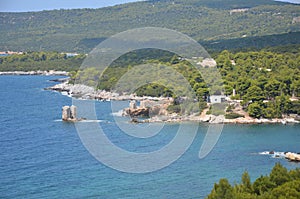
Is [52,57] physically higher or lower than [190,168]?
higher

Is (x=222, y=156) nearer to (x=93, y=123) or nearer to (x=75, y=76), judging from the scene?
(x=93, y=123)

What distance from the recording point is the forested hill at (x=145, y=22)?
239 ft

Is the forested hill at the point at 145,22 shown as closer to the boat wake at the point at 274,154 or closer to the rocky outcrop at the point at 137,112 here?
the rocky outcrop at the point at 137,112

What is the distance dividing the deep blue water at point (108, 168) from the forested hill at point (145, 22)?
40502 mm

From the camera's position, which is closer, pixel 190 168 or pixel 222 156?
pixel 190 168

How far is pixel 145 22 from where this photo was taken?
8794 cm

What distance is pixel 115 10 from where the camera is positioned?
9906 centimetres

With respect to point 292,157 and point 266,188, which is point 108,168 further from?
point 266,188

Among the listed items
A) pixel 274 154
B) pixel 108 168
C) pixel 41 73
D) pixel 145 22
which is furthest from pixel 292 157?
pixel 145 22

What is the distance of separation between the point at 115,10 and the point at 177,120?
2888 inches

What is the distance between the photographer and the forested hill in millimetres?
72938

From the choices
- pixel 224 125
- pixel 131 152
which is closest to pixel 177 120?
pixel 224 125

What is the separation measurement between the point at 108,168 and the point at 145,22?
69.3 m

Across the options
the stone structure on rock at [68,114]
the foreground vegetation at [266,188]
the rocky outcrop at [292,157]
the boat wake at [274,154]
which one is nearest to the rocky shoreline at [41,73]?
the stone structure on rock at [68,114]
